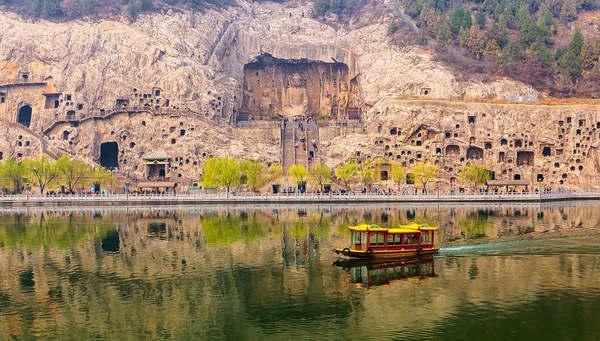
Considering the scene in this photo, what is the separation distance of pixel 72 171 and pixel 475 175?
4369 cm

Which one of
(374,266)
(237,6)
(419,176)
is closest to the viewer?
(374,266)

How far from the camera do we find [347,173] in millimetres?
79875

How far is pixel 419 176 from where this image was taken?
263 ft

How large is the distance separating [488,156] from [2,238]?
2176 inches

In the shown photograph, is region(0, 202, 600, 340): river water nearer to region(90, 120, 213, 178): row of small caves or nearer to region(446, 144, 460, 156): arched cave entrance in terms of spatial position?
region(446, 144, 460, 156): arched cave entrance

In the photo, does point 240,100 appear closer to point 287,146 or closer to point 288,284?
point 287,146

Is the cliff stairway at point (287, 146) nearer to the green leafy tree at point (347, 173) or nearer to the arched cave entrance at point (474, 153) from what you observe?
the green leafy tree at point (347, 173)

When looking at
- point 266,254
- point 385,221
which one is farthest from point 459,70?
point 266,254

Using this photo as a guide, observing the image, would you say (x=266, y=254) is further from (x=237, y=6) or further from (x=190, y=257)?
(x=237, y=6)

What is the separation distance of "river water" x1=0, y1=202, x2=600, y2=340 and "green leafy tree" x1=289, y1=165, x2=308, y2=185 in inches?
1009

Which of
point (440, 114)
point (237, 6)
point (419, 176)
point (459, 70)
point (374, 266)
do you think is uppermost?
point (237, 6)

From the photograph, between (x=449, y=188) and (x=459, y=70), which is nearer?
(x=449, y=188)

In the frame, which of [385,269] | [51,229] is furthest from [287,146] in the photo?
[385,269]

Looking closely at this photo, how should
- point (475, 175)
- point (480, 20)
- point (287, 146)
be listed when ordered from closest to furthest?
point (475, 175)
point (287, 146)
point (480, 20)
